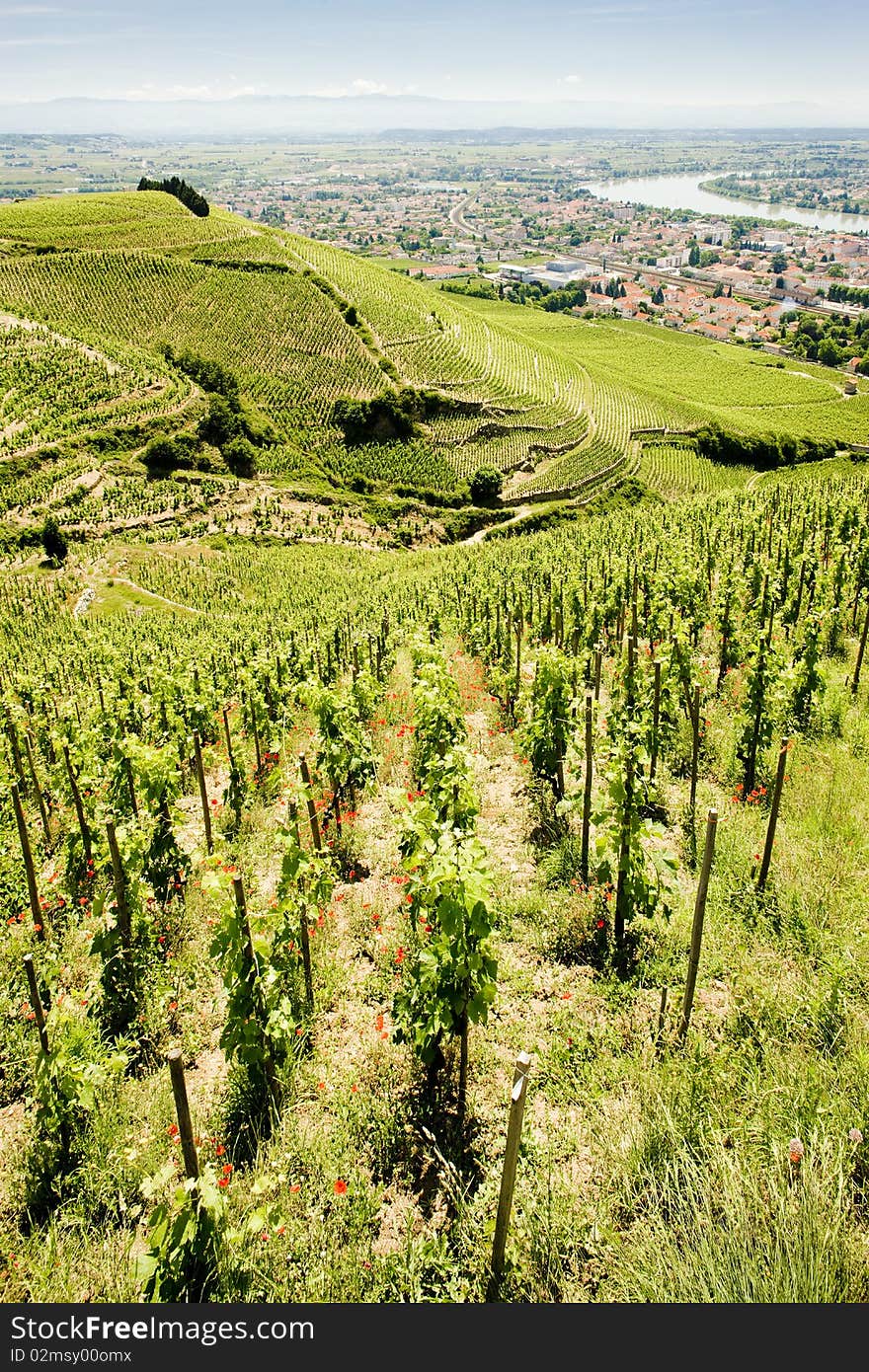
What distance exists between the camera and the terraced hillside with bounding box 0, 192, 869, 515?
171ft

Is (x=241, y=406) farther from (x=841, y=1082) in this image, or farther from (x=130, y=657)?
(x=841, y=1082)

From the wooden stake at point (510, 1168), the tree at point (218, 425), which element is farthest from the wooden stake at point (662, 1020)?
the tree at point (218, 425)

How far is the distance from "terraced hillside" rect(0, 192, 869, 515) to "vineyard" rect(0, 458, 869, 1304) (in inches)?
1715

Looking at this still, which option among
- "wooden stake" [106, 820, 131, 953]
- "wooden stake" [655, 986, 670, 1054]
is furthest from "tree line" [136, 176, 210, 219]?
"wooden stake" [655, 986, 670, 1054]

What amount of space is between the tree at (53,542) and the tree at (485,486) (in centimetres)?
2697

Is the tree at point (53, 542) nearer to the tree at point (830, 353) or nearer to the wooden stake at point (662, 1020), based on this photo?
the wooden stake at point (662, 1020)

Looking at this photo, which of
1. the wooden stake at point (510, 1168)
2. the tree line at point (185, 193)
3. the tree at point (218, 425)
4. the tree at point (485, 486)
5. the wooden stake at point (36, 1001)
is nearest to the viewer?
the wooden stake at point (510, 1168)

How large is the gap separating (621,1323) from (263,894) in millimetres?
5889

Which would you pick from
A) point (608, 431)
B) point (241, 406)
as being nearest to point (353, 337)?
point (241, 406)

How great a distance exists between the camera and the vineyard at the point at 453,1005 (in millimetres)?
4340

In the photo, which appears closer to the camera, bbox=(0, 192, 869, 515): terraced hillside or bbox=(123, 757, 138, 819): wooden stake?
bbox=(123, 757, 138, 819): wooden stake

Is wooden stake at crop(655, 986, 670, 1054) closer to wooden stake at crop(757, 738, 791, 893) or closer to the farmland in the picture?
the farmland

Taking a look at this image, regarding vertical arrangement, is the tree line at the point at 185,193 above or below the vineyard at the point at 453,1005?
above

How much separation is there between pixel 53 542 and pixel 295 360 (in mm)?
30546
